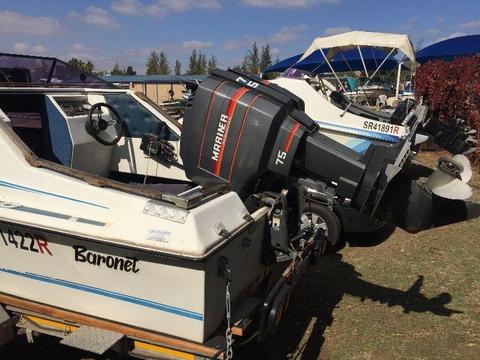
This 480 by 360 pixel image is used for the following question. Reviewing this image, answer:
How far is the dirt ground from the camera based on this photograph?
11.4 ft

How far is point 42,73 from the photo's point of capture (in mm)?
4578

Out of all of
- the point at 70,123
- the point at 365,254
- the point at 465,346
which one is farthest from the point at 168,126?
the point at 465,346

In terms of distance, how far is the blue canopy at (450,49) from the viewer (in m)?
17.6

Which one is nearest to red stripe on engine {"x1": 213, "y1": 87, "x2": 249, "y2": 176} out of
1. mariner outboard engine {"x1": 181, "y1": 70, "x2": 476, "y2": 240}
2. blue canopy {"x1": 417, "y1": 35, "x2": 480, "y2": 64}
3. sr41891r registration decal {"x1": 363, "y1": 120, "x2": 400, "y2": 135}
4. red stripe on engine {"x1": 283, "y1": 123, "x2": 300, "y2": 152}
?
mariner outboard engine {"x1": 181, "y1": 70, "x2": 476, "y2": 240}

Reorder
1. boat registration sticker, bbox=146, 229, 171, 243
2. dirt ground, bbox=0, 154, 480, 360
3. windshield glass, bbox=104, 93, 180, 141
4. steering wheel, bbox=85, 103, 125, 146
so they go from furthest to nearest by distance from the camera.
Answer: windshield glass, bbox=104, 93, 180, 141 → steering wheel, bbox=85, 103, 125, 146 → dirt ground, bbox=0, 154, 480, 360 → boat registration sticker, bbox=146, 229, 171, 243

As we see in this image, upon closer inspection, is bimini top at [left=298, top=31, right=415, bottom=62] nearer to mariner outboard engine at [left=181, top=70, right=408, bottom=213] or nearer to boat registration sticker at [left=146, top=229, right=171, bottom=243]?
mariner outboard engine at [left=181, top=70, right=408, bottom=213]

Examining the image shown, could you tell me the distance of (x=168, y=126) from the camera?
4.30 metres

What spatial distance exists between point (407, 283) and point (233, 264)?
249 centimetres

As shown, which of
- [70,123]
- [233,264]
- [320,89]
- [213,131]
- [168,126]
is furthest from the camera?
[320,89]

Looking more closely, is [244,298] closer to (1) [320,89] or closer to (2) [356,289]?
(2) [356,289]

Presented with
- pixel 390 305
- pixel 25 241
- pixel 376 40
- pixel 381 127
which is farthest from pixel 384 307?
pixel 376 40

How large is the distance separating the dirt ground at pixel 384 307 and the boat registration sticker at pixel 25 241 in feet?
3.45

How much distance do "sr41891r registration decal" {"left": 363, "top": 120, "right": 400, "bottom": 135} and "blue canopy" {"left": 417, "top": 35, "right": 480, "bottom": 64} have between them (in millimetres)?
12078

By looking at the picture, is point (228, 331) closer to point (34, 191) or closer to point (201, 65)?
point (34, 191)
